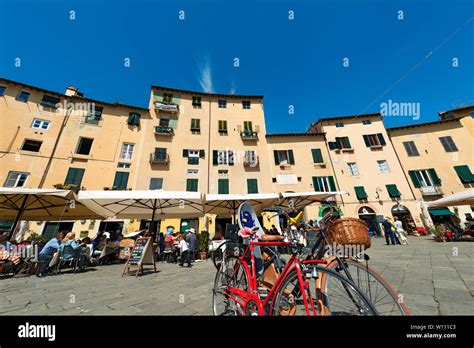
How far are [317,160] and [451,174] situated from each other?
1134 cm

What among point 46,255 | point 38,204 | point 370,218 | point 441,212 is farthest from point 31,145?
point 441,212

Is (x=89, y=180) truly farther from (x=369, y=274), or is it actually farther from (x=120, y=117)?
(x=369, y=274)

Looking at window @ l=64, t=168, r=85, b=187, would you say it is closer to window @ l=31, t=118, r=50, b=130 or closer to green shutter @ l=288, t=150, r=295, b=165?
window @ l=31, t=118, r=50, b=130

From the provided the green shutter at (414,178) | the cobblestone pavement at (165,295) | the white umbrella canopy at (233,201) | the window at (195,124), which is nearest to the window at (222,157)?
the window at (195,124)

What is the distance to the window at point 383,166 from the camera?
17.0m

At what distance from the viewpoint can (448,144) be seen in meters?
17.2

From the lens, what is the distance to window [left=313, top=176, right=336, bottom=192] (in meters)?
16.5

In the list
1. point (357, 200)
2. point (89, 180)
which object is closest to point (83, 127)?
point (89, 180)

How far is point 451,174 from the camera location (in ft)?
52.5

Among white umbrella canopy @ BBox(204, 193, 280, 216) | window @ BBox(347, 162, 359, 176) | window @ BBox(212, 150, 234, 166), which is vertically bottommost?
white umbrella canopy @ BBox(204, 193, 280, 216)

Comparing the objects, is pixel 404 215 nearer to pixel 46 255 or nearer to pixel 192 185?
pixel 192 185

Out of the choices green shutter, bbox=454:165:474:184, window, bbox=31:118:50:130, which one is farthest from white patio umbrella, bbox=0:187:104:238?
green shutter, bbox=454:165:474:184

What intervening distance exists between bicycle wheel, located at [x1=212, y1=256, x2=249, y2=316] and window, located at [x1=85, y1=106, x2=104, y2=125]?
64.8 feet
